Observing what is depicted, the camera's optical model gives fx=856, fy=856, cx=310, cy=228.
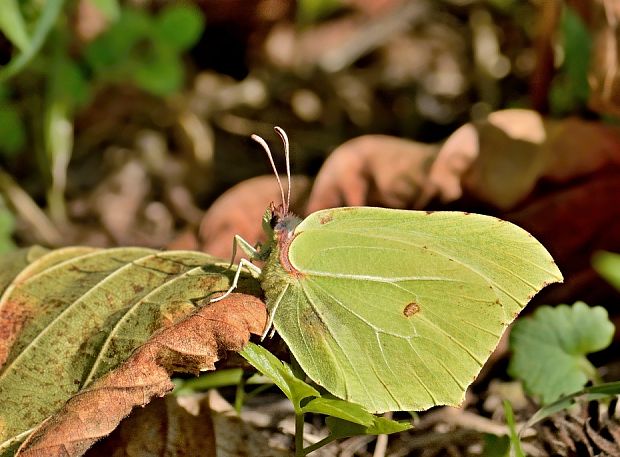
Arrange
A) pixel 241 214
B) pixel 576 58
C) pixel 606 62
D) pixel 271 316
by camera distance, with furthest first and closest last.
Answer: pixel 576 58
pixel 606 62
pixel 241 214
pixel 271 316

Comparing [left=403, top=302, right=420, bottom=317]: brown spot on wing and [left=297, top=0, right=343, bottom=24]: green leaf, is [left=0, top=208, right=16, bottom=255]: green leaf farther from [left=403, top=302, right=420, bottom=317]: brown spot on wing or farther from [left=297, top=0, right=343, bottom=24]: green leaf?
[left=297, top=0, right=343, bottom=24]: green leaf

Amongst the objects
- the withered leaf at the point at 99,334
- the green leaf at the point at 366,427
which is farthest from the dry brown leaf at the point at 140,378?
the green leaf at the point at 366,427

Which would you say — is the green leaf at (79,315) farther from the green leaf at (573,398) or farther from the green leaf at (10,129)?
the green leaf at (10,129)

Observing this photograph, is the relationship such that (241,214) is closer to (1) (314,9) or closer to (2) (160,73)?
(2) (160,73)

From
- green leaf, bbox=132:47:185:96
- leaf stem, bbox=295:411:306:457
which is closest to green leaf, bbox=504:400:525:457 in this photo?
leaf stem, bbox=295:411:306:457

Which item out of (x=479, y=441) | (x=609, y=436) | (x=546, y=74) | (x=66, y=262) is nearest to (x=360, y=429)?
(x=479, y=441)

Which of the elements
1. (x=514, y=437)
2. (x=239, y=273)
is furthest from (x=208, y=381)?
(x=514, y=437)

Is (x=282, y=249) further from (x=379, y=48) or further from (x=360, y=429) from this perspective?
(x=379, y=48)
